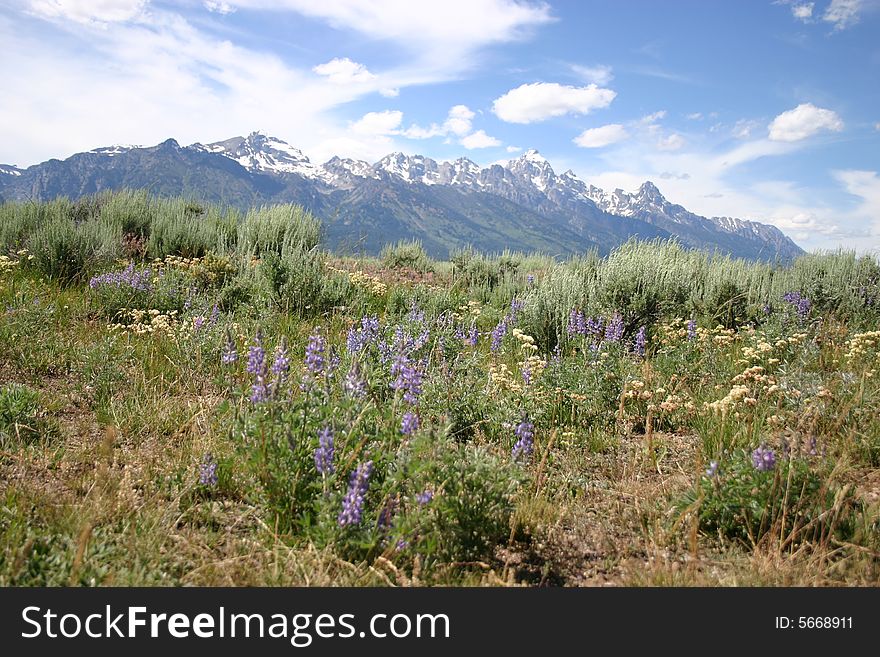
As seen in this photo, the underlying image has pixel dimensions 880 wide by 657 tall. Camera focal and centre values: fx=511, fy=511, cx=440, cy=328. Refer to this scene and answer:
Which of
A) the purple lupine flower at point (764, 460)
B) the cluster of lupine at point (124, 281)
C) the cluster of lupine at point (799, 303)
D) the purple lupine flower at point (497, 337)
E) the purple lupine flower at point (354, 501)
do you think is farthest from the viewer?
the cluster of lupine at point (799, 303)

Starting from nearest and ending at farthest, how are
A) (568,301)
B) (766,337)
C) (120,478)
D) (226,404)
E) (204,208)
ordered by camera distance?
1. (226,404)
2. (120,478)
3. (766,337)
4. (568,301)
5. (204,208)

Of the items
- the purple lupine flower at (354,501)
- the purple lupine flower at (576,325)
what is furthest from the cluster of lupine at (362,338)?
the purple lupine flower at (576,325)

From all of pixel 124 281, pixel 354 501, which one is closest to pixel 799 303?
pixel 354 501

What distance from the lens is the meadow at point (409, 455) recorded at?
7.05 feet

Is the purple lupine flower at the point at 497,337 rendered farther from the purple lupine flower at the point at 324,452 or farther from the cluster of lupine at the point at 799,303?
the cluster of lupine at the point at 799,303

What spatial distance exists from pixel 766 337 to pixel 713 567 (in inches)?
146

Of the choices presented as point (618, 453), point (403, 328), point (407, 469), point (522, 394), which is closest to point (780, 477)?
point (618, 453)

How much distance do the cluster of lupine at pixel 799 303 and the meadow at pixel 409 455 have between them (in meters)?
0.94

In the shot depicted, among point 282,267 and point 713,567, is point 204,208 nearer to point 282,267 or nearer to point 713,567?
point 282,267

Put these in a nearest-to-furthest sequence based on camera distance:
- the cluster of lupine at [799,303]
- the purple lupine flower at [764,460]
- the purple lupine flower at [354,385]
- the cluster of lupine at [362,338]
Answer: the purple lupine flower at [764,460], the purple lupine flower at [354,385], the cluster of lupine at [362,338], the cluster of lupine at [799,303]

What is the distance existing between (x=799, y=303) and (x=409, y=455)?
755 centimetres

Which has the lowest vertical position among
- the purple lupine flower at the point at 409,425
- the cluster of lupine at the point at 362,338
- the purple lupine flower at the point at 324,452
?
the purple lupine flower at the point at 324,452

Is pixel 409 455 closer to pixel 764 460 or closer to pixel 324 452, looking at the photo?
pixel 324 452
